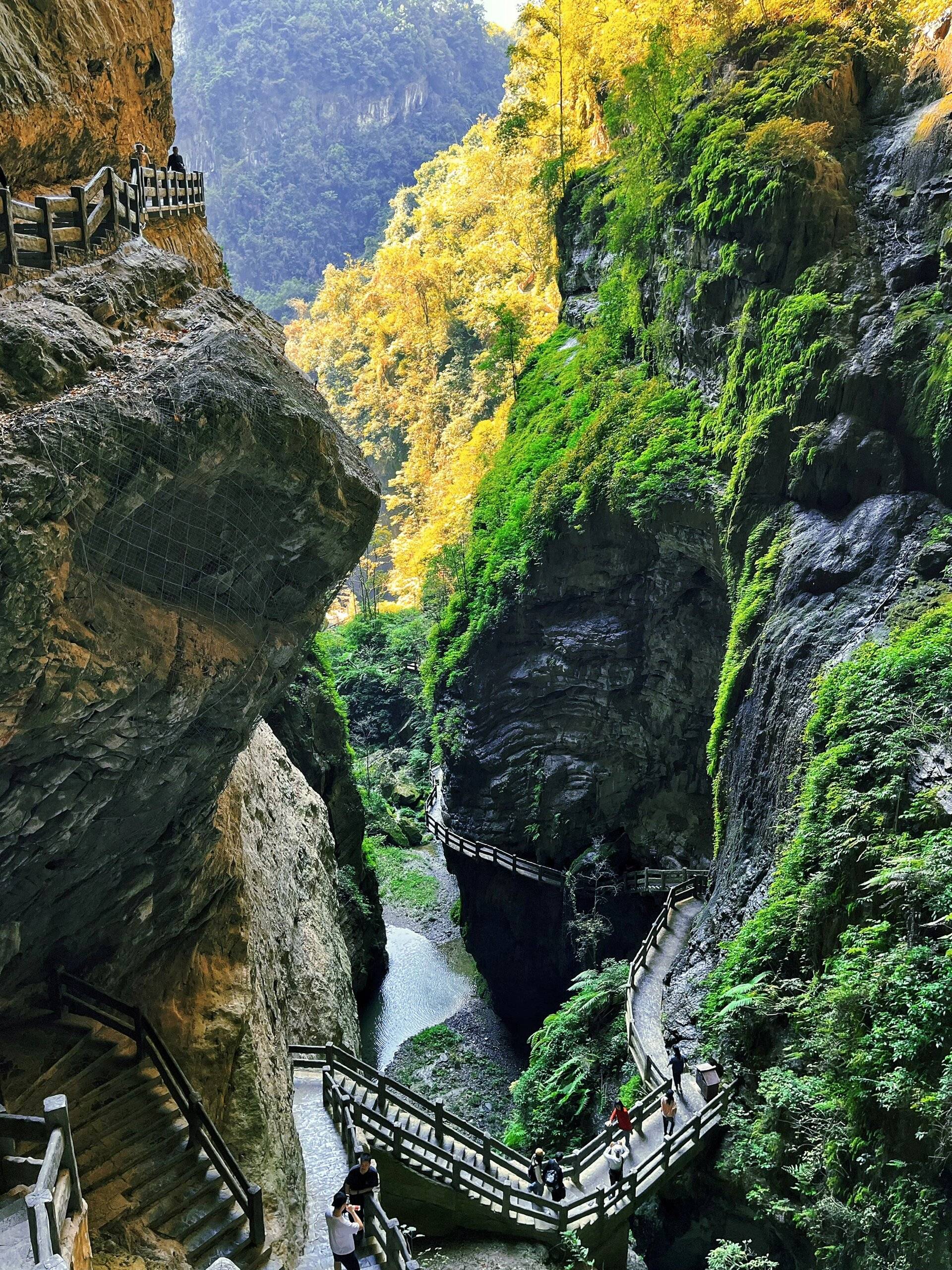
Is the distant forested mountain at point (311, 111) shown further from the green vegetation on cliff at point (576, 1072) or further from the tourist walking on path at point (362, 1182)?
the tourist walking on path at point (362, 1182)

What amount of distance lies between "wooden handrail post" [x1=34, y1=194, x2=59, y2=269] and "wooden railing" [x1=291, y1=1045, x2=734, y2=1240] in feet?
34.0

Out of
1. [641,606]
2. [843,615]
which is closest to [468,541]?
[641,606]

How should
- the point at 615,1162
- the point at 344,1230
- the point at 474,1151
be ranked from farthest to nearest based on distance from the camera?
1. the point at 474,1151
2. the point at 615,1162
3. the point at 344,1230

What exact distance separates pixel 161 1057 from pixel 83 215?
328 inches

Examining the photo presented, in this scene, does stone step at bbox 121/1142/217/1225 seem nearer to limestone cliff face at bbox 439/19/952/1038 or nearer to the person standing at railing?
limestone cliff face at bbox 439/19/952/1038

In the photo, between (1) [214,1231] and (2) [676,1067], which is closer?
(1) [214,1231]

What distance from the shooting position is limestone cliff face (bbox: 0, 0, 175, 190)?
388 inches

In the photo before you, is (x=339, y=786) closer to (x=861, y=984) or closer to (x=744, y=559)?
(x=744, y=559)

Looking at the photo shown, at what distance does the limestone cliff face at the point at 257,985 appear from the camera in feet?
35.7

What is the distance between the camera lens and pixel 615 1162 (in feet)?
46.7

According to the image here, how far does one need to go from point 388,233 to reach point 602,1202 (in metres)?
60.1

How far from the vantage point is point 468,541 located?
3139 cm

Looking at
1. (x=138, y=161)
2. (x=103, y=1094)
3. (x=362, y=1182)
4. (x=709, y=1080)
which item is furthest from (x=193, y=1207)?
(x=138, y=161)

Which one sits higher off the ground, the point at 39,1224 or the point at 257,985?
the point at 257,985
